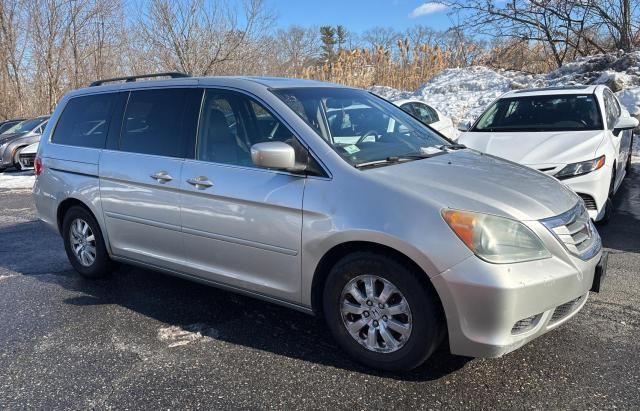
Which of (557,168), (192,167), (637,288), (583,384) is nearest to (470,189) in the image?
(583,384)

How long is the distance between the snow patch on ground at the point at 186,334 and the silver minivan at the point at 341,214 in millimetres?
346

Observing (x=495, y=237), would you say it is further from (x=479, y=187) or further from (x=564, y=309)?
(x=564, y=309)

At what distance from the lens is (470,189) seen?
117 inches

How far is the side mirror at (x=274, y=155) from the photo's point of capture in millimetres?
3176

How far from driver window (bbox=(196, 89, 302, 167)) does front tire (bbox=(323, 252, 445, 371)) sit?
40.6 inches

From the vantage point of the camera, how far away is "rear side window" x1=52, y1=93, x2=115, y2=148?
4.66m

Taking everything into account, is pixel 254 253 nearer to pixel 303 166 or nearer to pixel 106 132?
pixel 303 166

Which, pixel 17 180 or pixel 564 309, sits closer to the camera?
pixel 564 309

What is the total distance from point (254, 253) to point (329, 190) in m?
0.73

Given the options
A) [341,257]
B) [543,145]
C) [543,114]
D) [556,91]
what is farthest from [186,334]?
[556,91]

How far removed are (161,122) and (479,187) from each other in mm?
2541

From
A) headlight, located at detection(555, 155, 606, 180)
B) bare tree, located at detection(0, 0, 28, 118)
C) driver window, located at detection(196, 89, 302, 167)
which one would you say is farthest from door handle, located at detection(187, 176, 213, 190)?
bare tree, located at detection(0, 0, 28, 118)

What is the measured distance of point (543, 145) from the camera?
20.0 feet

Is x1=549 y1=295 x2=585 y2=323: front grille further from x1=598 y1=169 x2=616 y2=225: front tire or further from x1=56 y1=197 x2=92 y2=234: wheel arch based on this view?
x1=56 y1=197 x2=92 y2=234: wheel arch
